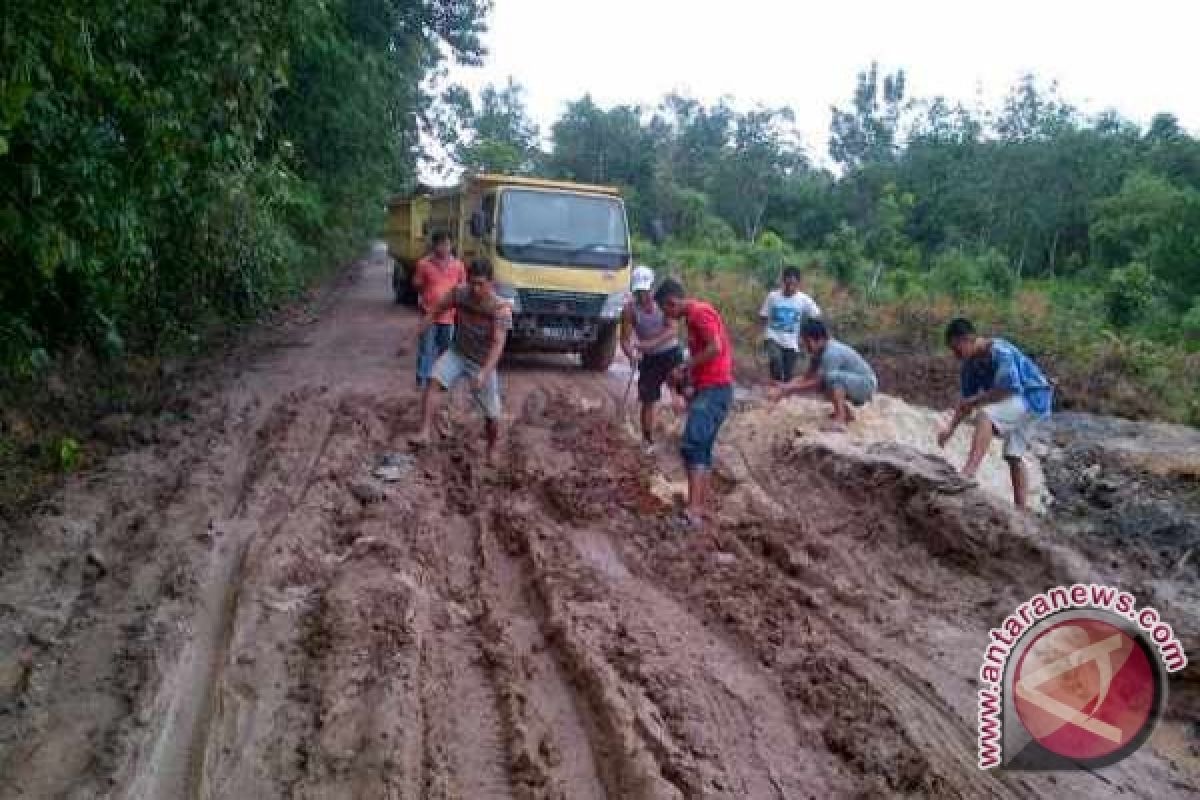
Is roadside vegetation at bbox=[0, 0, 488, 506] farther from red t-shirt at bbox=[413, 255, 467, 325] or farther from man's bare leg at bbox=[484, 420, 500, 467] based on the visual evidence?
man's bare leg at bbox=[484, 420, 500, 467]

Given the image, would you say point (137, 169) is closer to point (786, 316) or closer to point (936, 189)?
point (786, 316)

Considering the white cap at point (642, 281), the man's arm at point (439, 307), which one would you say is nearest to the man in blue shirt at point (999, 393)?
the white cap at point (642, 281)

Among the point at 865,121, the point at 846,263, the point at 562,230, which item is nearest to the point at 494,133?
the point at 865,121

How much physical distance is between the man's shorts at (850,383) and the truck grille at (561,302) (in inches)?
141

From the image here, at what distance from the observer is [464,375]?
8.10m

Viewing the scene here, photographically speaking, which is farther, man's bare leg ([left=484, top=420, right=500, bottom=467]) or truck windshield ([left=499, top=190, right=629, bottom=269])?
truck windshield ([left=499, top=190, right=629, bottom=269])

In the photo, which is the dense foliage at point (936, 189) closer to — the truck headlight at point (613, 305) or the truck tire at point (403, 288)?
the truck tire at point (403, 288)

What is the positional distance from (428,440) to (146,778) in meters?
4.52

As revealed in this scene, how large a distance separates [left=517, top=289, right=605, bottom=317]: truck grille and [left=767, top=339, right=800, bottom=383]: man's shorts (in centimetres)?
237

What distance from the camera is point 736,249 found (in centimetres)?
3216

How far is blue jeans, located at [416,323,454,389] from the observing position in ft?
31.1

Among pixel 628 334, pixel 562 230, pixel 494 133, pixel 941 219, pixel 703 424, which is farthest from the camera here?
pixel 494 133

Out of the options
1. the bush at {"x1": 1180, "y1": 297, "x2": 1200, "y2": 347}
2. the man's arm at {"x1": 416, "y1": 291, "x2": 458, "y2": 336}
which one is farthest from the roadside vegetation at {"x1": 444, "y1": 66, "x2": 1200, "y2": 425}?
the man's arm at {"x1": 416, "y1": 291, "x2": 458, "y2": 336}

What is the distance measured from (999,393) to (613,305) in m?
5.80
